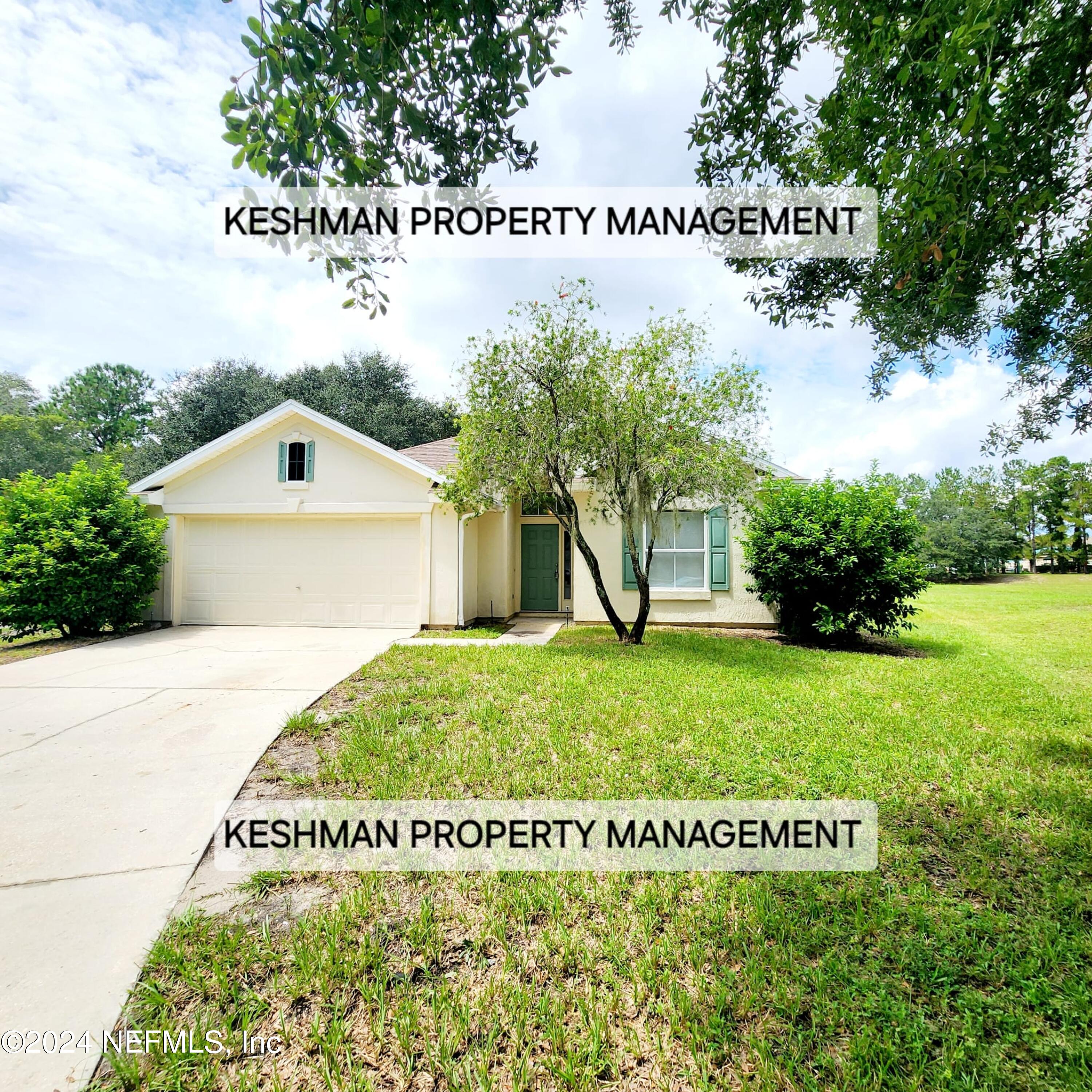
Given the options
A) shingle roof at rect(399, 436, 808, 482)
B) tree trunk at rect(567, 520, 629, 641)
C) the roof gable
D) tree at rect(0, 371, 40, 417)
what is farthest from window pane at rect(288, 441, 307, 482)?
tree at rect(0, 371, 40, 417)

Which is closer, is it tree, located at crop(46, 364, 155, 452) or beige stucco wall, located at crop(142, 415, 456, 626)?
beige stucco wall, located at crop(142, 415, 456, 626)

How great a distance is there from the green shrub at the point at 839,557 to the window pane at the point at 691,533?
122 centimetres

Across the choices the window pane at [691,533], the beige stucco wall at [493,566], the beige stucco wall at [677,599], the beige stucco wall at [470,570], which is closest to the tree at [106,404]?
the beige stucco wall at [493,566]

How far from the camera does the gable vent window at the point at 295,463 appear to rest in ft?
34.1

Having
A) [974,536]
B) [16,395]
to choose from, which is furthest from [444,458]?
[16,395]

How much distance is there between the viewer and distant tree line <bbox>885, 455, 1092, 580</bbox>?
81.0ft

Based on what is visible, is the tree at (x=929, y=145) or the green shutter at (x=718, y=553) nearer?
the tree at (x=929, y=145)

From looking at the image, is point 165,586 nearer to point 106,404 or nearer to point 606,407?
point 606,407

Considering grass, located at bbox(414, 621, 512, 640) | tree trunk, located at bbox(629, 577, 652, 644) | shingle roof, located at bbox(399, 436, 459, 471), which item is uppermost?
shingle roof, located at bbox(399, 436, 459, 471)

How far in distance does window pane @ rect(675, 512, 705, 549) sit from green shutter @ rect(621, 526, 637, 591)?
1.04 m

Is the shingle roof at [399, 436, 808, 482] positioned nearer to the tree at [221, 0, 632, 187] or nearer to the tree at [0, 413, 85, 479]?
the tree at [221, 0, 632, 187]

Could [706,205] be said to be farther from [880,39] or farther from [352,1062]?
[352,1062]

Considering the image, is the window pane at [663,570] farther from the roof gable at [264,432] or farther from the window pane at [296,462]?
the window pane at [296,462]

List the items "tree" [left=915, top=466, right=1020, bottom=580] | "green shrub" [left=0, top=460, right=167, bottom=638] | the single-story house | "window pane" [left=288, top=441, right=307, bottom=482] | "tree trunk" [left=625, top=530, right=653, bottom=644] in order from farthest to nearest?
"tree" [left=915, top=466, right=1020, bottom=580], "window pane" [left=288, top=441, right=307, bottom=482], the single-story house, "green shrub" [left=0, top=460, right=167, bottom=638], "tree trunk" [left=625, top=530, right=653, bottom=644]
